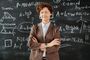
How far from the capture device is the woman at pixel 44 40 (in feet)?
8.07

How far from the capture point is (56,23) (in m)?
4.05

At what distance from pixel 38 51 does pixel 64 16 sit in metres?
1.67

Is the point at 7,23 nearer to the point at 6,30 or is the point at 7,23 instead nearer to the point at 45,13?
the point at 6,30

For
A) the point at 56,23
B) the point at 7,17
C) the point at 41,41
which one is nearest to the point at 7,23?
the point at 7,17

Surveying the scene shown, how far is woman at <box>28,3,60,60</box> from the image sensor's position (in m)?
2.46

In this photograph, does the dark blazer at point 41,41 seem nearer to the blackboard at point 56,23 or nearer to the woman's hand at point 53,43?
the woman's hand at point 53,43

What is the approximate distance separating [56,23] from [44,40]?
1581 mm

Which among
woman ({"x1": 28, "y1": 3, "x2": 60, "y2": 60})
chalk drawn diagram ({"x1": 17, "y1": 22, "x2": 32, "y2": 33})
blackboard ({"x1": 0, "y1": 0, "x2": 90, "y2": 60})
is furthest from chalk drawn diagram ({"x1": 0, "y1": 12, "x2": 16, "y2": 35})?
woman ({"x1": 28, "y1": 3, "x2": 60, "y2": 60})

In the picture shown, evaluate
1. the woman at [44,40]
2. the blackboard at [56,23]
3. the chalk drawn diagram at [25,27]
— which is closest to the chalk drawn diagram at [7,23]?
the blackboard at [56,23]

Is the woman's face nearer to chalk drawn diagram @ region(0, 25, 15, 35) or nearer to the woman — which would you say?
the woman

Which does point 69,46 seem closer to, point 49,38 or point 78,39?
point 78,39

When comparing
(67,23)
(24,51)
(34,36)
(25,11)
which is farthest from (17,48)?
(34,36)

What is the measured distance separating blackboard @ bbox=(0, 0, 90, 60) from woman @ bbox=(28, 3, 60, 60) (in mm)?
1536

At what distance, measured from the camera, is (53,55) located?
8.09ft
